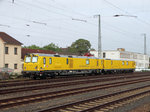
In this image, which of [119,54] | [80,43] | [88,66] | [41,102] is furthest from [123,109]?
[80,43]

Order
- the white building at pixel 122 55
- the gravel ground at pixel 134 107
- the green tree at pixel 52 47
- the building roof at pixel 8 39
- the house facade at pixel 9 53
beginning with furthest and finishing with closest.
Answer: the green tree at pixel 52 47
the white building at pixel 122 55
the building roof at pixel 8 39
the house facade at pixel 9 53
the gravel ground at pixel 134 107

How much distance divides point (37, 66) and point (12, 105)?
1376 centimetres

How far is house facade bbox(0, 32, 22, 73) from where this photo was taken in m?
40.0

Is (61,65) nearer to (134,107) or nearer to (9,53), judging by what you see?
(134,107)

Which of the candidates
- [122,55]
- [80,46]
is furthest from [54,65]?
[80,46]

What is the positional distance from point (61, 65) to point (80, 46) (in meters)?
64.5

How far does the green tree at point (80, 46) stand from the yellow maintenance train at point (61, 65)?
51162 mm

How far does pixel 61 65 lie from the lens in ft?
86.6

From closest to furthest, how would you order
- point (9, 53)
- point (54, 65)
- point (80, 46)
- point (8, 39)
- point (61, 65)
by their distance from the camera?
point (54, 65)
point (61, 65)
point (9, 53)
point (8, 39)
point (80, 46)

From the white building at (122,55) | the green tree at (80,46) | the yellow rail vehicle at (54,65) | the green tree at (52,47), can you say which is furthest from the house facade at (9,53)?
the green tree at (52,47)

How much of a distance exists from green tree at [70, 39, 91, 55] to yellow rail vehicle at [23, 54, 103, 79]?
57574 millimetres

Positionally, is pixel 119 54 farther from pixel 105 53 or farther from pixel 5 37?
pixel 5 37

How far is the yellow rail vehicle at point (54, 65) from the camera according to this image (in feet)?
76.8

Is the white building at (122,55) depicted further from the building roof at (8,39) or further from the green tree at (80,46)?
the building roof at (8,39)
